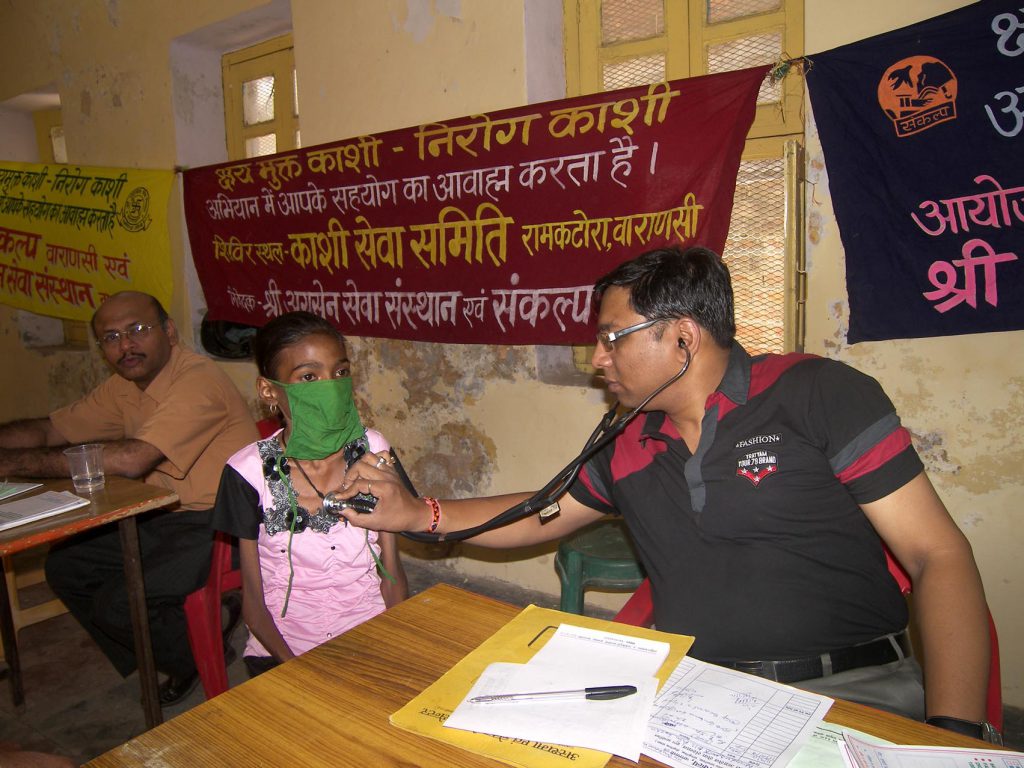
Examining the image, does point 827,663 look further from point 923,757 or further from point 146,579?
point 146,579

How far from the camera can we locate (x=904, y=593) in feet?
4.89

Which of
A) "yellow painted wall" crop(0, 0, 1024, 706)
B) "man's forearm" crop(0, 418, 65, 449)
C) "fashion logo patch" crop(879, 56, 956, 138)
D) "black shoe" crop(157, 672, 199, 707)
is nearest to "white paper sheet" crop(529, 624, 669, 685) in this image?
"yellow painted wall" crop(0, 0, 1024, 706)

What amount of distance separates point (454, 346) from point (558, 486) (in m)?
1.90

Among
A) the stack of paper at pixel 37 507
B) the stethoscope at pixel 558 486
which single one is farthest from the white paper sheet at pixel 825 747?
the stack of paper at pixel 37 507

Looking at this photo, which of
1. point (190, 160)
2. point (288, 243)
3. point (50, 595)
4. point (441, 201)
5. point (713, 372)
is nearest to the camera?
point (713, 372)

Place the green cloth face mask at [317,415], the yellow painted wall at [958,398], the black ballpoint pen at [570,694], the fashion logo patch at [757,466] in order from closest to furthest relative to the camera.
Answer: the black ballpoint pen at [570,694] < the fashion logo patch at [757,466] < the green cloth face mask at [317,415] < the yellow painted wall at [958,398]

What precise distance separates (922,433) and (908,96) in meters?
1.05

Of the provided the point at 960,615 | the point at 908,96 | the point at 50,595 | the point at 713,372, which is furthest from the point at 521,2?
the point at 50,595

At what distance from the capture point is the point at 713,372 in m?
1.54

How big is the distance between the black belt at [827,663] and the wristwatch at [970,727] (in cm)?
22

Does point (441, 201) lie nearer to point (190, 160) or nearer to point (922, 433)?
point (922, 433)

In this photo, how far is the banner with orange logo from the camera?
6.38 ft

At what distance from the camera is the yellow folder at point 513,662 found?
2.90 ft

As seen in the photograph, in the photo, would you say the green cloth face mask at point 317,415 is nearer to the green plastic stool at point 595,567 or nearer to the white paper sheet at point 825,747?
the green plastic stool at point 595,567
